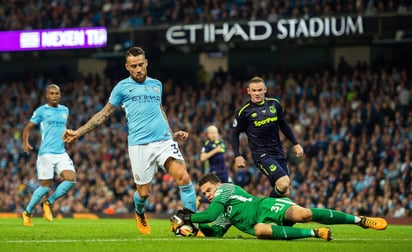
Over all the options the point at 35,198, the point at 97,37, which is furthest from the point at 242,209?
the point at 97,37

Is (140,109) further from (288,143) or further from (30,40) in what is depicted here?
(30,40)

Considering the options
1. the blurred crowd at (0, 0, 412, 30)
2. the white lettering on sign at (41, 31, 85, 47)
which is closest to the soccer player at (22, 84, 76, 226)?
the blurred crowd at (0, 0, 412, 30)

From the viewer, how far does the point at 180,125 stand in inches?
1206

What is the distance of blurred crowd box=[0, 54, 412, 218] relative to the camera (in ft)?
81.5

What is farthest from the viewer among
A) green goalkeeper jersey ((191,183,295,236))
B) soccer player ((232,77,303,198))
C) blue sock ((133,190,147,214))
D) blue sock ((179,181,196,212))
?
soccer player ((232,77,303,198))

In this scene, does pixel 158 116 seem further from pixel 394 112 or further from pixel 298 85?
pixel 298 85

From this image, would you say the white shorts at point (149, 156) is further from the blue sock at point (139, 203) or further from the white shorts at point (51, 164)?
the white shorts at point (51, 164)


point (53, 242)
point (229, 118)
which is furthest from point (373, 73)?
point (53, 242)

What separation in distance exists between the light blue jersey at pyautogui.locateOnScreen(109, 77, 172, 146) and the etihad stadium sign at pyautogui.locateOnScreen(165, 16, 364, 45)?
1581 cm

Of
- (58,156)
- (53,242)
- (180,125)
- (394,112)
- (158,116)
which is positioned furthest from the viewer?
(180,125)

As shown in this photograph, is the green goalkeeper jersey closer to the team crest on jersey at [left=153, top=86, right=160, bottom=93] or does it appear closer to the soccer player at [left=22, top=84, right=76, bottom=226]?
the team crest on jersey at [left=153, top=86, right=160, bottom=93]

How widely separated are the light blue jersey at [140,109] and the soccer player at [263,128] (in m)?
1.73

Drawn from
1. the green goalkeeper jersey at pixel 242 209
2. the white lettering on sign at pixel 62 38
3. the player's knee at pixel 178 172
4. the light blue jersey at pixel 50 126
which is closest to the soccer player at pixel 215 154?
the light blue jersey at pixel 50 126

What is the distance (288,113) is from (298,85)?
163 cm
